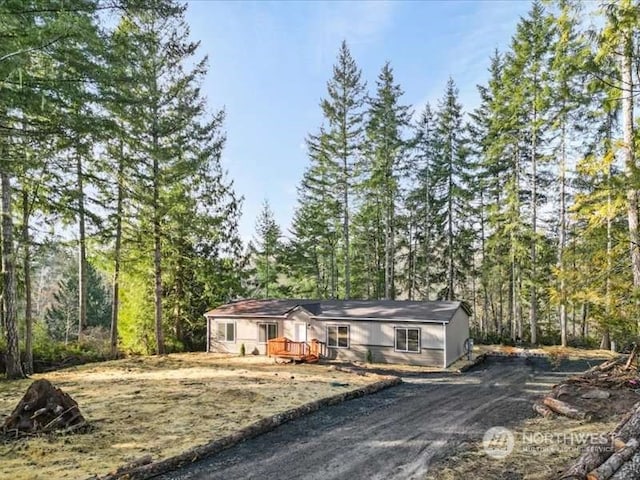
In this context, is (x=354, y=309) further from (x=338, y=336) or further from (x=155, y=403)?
(x=155, y=403)

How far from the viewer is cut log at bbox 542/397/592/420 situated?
881 cm

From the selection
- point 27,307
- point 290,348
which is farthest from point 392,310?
point 27,307

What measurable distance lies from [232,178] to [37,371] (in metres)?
A: 12.6

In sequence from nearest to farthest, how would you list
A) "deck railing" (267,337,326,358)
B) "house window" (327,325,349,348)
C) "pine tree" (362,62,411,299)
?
"deck railing" (267,337,326,358)
"house window" (327,325,349,348)
"pine tree" (362,62,411,299)

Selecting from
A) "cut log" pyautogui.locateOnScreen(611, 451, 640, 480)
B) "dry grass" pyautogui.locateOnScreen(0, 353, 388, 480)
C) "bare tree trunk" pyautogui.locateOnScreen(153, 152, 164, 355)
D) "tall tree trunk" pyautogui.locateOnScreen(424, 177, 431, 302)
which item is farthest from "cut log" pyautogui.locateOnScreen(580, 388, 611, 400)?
"tall tree trunk" pyautogui.locateOnScreen(424, 177, 431, 302)

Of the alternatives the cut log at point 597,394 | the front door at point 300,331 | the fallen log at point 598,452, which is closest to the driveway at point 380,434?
the cut log at point 597,394

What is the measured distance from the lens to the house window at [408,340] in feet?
59.5

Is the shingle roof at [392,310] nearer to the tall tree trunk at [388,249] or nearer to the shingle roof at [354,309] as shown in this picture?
the shingle roof at [354,309]

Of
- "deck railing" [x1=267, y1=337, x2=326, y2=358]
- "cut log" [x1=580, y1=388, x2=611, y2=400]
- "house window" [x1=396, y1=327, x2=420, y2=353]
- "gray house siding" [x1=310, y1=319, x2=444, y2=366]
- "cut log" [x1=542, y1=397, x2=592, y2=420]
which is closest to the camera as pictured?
"cut log" [x1=542, y1=397, x2=592, y2=420]

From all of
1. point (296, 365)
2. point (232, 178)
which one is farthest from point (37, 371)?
point (232, 178)

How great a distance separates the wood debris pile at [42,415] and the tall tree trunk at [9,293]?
5.19 meters

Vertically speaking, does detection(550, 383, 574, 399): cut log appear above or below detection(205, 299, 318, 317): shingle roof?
below

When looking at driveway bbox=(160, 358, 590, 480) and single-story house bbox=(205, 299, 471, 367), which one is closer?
driveway bbox=(160, 358, 590, 480)

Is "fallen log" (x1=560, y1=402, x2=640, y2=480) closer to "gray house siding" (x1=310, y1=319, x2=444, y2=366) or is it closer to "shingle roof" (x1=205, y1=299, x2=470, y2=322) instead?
"gray house siding" (x1=310, y1=319, x2=444, y2=366)
